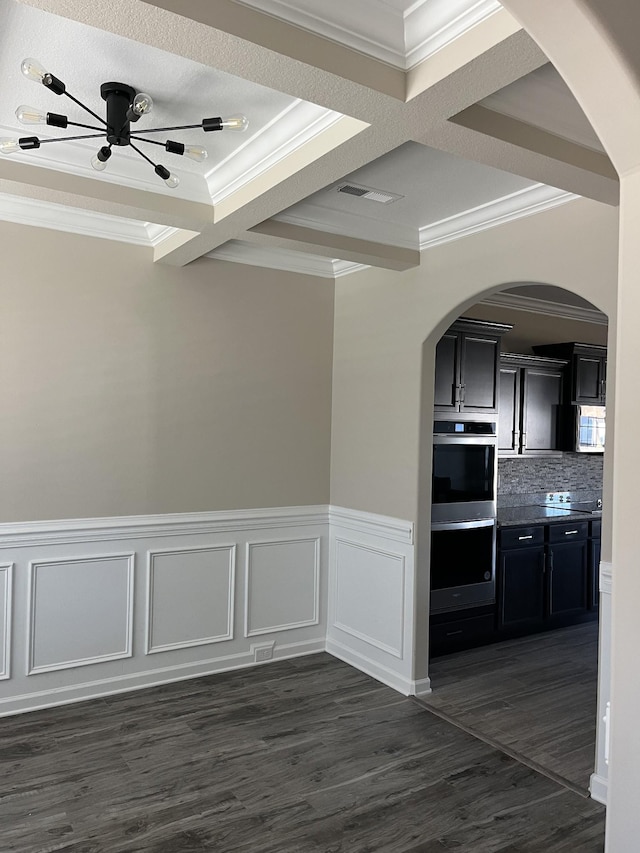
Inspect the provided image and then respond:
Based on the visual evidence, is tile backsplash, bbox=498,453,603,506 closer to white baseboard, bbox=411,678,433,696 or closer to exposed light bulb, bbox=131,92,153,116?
white baseboard, bbox=411,678,433,696

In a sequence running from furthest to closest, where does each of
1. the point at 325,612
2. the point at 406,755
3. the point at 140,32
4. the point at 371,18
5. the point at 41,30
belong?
1. the point at 325,612
2. the point at 406,755
3. the point at 41,30
4. the point at 371,18
5. the point at 140,32

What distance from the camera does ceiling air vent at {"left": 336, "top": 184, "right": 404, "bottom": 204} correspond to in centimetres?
335

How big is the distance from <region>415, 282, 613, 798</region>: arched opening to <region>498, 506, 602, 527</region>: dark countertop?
18 millimetres

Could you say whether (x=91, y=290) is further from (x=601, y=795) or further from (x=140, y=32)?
(x=601, y=795)

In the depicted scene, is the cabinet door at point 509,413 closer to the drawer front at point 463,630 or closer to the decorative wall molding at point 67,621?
the drawer front at point 463,630

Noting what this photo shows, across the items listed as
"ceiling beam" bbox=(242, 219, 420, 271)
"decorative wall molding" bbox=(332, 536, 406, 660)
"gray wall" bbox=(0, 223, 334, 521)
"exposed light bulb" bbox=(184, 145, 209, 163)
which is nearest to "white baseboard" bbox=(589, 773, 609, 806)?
"decorative wall molding" bbox=(332, 536, 406, 660)

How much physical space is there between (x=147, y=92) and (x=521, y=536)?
3.93m

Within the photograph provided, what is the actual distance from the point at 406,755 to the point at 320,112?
3018 millimetres

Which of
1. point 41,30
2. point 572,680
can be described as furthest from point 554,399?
point 41,30

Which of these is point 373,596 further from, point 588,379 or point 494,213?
point 588,379

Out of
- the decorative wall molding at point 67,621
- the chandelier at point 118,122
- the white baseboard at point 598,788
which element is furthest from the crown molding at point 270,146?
the white baseboard at point 598,788

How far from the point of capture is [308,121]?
2.62 m

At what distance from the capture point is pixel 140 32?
5.76 ft

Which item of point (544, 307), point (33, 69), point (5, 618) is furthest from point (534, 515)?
point (33, 69)
